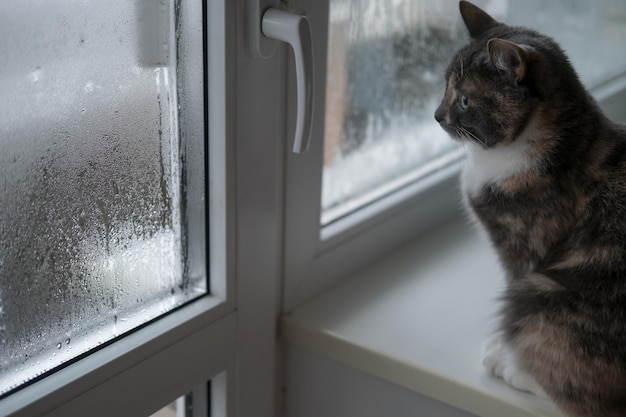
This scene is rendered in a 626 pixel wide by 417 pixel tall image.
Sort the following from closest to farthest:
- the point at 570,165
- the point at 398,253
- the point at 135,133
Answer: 1. the point at 135,133
2. the point at 570,165
3. the point at 398,253

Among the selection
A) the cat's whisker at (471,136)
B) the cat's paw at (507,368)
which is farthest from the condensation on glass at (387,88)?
the cat's paw at (507,368)

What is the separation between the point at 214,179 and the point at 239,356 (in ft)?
0.87

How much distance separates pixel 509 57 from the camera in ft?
2.99

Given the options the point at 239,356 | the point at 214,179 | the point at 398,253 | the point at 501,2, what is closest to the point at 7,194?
the point at 214,179

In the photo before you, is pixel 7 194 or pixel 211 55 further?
pixel 211 55

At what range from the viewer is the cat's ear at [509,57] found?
0.89 metres

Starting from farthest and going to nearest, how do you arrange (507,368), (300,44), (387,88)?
(387,88) → (507,368) → (300,44)

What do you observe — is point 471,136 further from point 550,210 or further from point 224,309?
point 224,309

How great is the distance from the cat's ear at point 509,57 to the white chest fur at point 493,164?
10 centimetres

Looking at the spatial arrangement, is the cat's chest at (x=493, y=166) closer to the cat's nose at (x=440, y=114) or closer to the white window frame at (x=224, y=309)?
the cat's nose at (x=440, y=114)

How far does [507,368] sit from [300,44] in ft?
1.61

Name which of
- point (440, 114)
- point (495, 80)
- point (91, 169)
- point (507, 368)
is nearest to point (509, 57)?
point (495, 80)

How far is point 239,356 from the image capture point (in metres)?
1.05

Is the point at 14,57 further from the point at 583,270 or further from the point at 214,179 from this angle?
the point at 583,270
